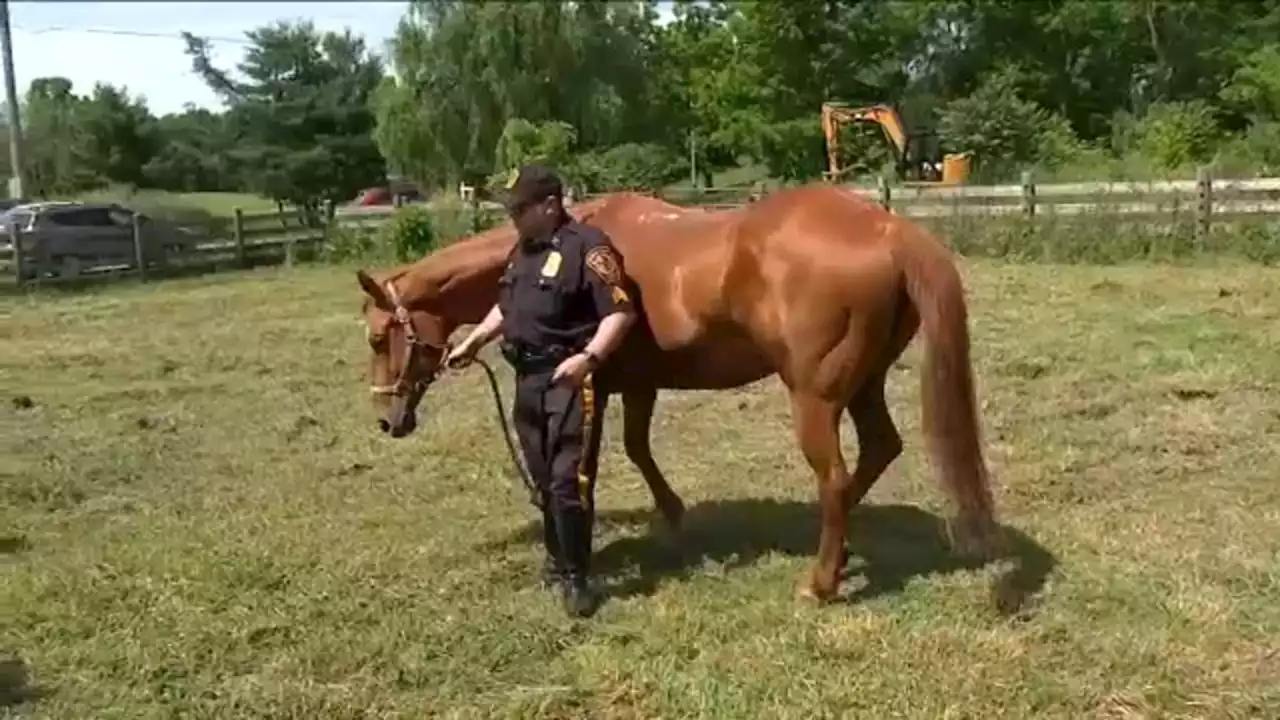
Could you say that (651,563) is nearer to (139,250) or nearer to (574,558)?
(574,558)

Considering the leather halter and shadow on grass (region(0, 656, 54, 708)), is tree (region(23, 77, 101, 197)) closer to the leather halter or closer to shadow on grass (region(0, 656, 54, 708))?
the leather halter

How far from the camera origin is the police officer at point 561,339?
5086 millimetres

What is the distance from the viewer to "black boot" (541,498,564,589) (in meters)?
5.28

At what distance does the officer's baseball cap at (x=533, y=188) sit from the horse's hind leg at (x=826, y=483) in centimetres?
116

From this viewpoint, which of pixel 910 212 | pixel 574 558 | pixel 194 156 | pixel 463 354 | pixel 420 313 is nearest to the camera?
pixel 574 558

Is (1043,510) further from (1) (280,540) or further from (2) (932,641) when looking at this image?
(1) (280,540)

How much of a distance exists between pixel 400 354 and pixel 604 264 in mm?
1120

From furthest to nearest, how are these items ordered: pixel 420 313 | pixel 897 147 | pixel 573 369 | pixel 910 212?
1. pixel 897 147
2. pixel 910 212
3. pixel 420 313
4. pixel 573 369

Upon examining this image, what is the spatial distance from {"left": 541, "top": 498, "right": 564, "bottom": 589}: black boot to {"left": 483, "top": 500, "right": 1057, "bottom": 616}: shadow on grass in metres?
0.26

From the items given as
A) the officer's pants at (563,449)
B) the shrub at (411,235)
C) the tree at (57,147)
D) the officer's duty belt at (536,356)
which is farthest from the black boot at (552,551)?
the tree at (57,147)

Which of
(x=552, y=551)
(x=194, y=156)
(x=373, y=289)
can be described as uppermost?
(x=194, y=156)

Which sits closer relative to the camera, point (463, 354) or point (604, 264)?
point (604, 264)

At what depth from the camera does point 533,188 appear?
5.07m

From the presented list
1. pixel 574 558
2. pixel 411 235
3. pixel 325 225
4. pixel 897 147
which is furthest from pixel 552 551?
pixel 897 147
